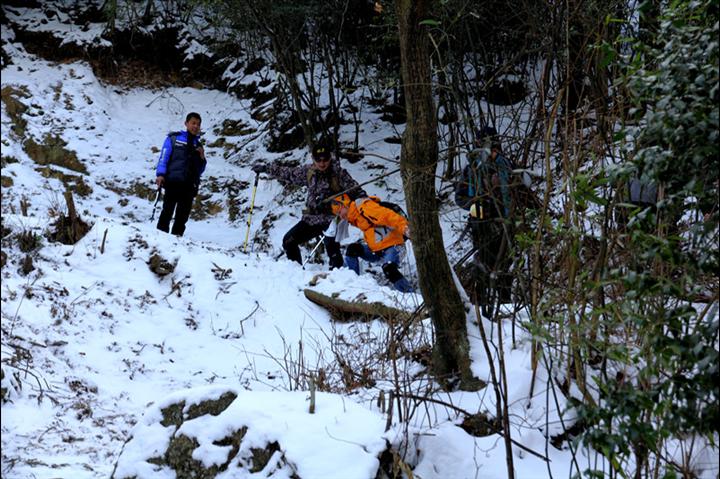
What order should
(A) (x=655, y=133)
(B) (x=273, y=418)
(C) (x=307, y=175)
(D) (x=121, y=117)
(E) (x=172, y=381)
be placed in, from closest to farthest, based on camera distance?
(A) (x=655, y=133) < (B) (x=273, y=418) < (E) (x=172, y=381) < (C) (x=307, y=175) < (D) (x=121, y=117)

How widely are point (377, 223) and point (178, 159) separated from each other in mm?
3158

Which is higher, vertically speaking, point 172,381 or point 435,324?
point 435,324

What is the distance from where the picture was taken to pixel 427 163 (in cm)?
455

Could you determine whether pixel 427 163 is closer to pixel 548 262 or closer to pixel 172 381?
pixel 548 262

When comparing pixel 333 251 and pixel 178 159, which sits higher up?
pixel 178 159

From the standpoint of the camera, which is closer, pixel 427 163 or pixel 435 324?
pixel 427 163

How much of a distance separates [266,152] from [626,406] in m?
13.0

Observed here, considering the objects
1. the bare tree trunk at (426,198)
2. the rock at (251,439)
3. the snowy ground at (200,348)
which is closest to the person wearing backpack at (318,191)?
the snowy ground at (200,348)

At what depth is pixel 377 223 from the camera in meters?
8.39

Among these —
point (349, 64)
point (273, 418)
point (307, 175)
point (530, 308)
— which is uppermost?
point (349, 64)

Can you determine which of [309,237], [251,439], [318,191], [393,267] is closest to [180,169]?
[309,237]

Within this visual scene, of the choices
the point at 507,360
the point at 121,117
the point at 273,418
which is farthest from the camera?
the point at 121,117

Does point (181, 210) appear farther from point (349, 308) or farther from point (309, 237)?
point (349, 308)

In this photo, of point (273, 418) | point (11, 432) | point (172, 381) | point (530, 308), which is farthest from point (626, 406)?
point (172, 381)
